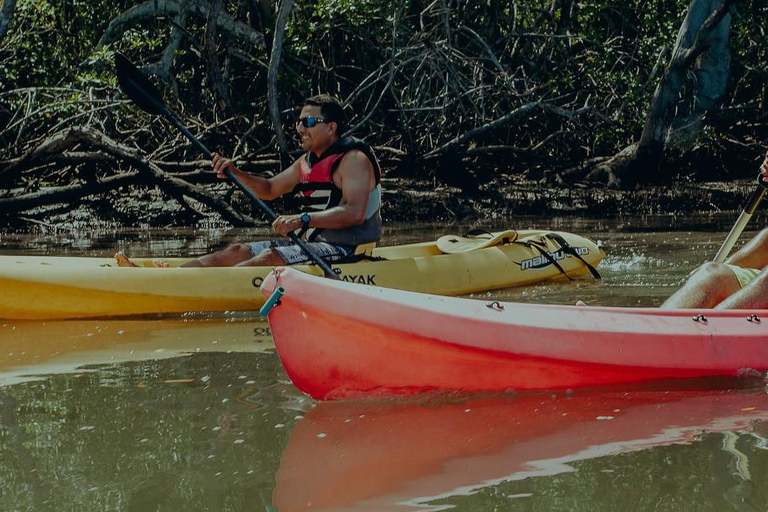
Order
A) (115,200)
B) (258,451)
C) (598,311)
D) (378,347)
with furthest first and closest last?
(115,200) < (598,311) < (378,347) < (258,451)

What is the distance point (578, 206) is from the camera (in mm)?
11445

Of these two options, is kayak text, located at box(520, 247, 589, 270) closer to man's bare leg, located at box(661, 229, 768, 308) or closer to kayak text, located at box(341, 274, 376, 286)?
kayak text, located at box(341, 274, 376, 286)

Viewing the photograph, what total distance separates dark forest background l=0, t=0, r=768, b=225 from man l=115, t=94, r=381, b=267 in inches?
152

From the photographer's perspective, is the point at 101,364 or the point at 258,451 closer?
the point at 258,451

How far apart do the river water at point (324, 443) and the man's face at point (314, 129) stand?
1119 mm

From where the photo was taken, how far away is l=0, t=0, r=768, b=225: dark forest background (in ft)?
34.7

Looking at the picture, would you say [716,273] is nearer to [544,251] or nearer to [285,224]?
[285,224]

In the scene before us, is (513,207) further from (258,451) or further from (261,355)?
(258,451)

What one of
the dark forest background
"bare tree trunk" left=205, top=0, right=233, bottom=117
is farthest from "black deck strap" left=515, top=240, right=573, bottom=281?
"bare tree trunk" left=205, top=0, right=233, bottom=117

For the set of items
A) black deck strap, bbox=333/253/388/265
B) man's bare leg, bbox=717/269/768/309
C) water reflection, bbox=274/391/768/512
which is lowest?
water reflection, bbox=274/391/768/512

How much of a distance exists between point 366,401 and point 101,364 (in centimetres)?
143

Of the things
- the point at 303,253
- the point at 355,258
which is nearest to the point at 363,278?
the point at 355,258

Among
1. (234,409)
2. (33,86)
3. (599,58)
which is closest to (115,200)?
(33,86)

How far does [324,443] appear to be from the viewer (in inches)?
138
